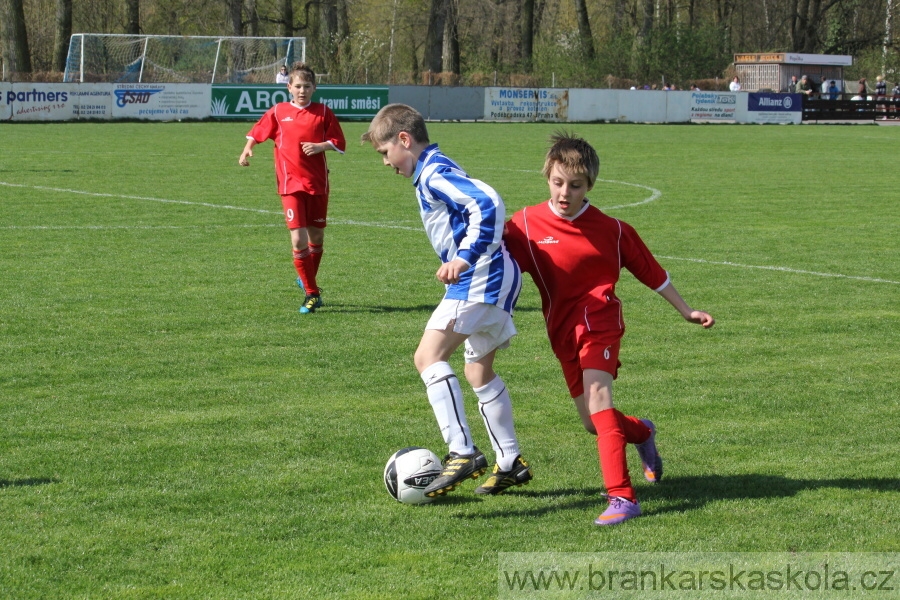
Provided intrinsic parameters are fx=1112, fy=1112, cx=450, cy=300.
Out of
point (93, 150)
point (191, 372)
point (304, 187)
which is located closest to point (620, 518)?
point (191, 372)

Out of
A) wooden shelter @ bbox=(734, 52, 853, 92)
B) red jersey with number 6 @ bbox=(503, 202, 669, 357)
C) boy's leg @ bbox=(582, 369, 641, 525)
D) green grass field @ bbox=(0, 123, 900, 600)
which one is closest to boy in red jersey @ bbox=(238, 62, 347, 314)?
green grass field @ bbox=(0, 123, 900, 600)

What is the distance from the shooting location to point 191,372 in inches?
273

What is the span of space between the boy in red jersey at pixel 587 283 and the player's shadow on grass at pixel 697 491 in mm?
216

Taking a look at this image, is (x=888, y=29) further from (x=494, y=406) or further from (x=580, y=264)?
(x=494, y=406)

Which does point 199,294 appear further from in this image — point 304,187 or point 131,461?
point 131,461

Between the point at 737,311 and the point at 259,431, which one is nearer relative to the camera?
the point at 259,431

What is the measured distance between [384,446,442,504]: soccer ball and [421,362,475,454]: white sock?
0.41 feet

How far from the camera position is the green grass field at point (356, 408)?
4.15 meters

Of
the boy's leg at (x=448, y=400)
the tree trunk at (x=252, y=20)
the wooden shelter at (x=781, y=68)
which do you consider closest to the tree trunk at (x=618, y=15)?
the wooden shelter at (x=781, y=68)

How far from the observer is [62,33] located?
142ft

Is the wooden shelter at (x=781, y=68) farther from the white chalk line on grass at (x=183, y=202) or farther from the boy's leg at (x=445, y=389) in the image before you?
the boy's leg at (x=445, y=389)

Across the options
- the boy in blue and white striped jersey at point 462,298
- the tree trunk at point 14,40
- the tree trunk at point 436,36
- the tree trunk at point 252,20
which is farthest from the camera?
the tree trunk at point 252,20

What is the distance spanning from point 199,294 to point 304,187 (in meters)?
1.29

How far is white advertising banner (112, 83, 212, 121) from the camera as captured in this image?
117 ft
